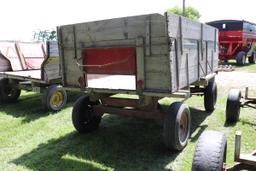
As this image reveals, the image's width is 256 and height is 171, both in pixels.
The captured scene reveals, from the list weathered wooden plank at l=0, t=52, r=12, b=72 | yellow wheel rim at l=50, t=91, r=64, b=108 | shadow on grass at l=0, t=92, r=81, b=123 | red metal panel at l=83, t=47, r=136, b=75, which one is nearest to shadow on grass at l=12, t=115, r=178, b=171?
red metal panel at l=83, t=47, r=136, b=75

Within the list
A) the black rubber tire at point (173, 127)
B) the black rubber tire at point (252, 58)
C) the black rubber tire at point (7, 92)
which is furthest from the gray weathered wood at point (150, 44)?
the black rubber tire at point (252, 58)

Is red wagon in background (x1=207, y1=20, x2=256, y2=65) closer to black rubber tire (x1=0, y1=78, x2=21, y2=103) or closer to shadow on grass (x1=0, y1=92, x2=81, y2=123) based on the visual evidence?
shadow on grass (x1=0, y1=92, x2=81, y2=123)

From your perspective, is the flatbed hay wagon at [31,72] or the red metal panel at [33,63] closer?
the flatbed hay wagon at [31,72]

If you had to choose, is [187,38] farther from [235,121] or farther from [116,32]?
[235,121]

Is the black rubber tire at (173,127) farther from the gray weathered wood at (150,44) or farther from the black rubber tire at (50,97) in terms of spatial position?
the black rubber tire at (50,97)

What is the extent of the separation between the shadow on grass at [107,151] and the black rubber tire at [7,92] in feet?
12.6

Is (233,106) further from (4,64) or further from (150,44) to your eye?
(4,64)

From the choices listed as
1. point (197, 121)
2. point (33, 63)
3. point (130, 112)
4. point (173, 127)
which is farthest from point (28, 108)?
point (173, 127)

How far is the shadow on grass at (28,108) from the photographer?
701cm

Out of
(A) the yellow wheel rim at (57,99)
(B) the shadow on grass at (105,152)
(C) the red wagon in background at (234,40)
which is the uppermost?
(C) the red wagon in background at (234,40)

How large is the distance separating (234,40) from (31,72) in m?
13.7

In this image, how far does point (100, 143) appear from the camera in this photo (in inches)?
195

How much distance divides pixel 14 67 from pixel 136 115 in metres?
5.79

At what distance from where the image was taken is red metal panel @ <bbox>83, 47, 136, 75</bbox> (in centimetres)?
427
